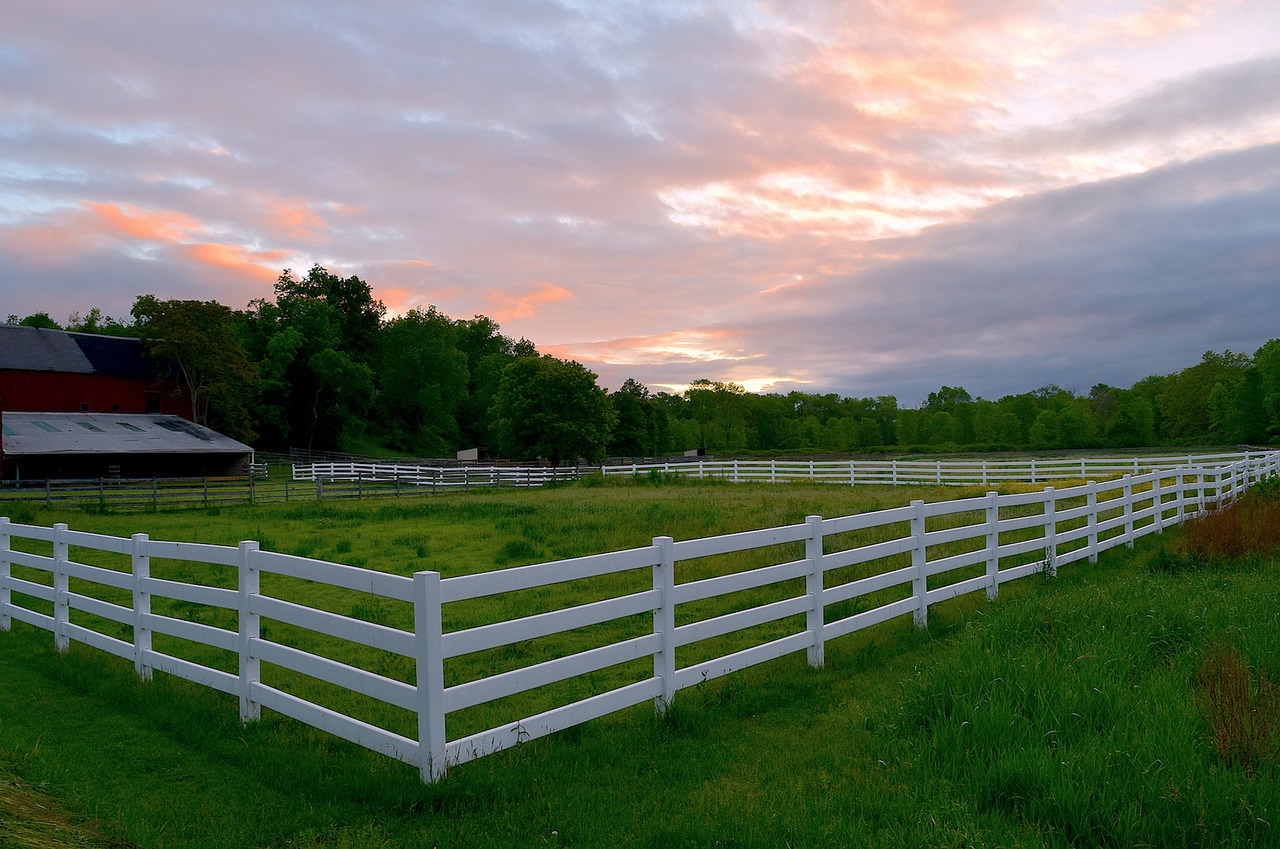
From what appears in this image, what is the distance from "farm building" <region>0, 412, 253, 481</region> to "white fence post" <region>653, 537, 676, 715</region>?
41.1 metres

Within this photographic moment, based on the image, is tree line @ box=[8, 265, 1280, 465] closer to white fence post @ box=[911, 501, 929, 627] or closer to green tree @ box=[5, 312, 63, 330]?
green tree @ box=[5, 312, 63, 330]

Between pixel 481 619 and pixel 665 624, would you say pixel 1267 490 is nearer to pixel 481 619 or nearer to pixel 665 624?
pixel 481 619

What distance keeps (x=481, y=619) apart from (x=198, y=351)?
5118 centimetres

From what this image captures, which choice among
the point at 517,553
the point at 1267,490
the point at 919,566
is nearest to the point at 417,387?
the point at 517,553

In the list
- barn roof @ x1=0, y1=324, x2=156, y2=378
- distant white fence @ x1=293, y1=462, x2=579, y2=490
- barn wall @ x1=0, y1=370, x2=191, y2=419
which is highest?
barn roof @ x1=0, y1=324, x2=156, y2=378

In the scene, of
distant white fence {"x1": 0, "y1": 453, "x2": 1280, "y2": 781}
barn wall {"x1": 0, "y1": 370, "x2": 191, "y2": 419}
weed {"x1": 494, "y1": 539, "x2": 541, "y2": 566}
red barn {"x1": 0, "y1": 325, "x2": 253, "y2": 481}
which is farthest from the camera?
barn wall {"x1": 0, "y1": 370, "x2": 191, "y2": 419}

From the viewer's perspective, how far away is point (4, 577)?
9641 millimetres

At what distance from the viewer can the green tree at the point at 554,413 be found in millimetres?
62688

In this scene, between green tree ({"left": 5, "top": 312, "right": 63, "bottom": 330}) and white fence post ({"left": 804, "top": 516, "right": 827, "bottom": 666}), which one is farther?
green tree ({"left": 5, "top": 312, "right": 63, "bottom": 330})

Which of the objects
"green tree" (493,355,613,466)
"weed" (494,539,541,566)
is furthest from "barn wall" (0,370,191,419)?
"weed" (494,539,541,566)

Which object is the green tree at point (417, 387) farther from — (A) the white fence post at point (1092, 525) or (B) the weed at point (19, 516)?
(A) the white fence post at point (1092, 525)

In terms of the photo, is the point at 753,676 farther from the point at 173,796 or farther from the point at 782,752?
the point at 173,796

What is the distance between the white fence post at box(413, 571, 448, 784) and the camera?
4.58m

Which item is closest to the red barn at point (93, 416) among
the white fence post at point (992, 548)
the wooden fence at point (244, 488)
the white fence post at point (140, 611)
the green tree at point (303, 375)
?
→ the wooden fence at point (244, 488)
